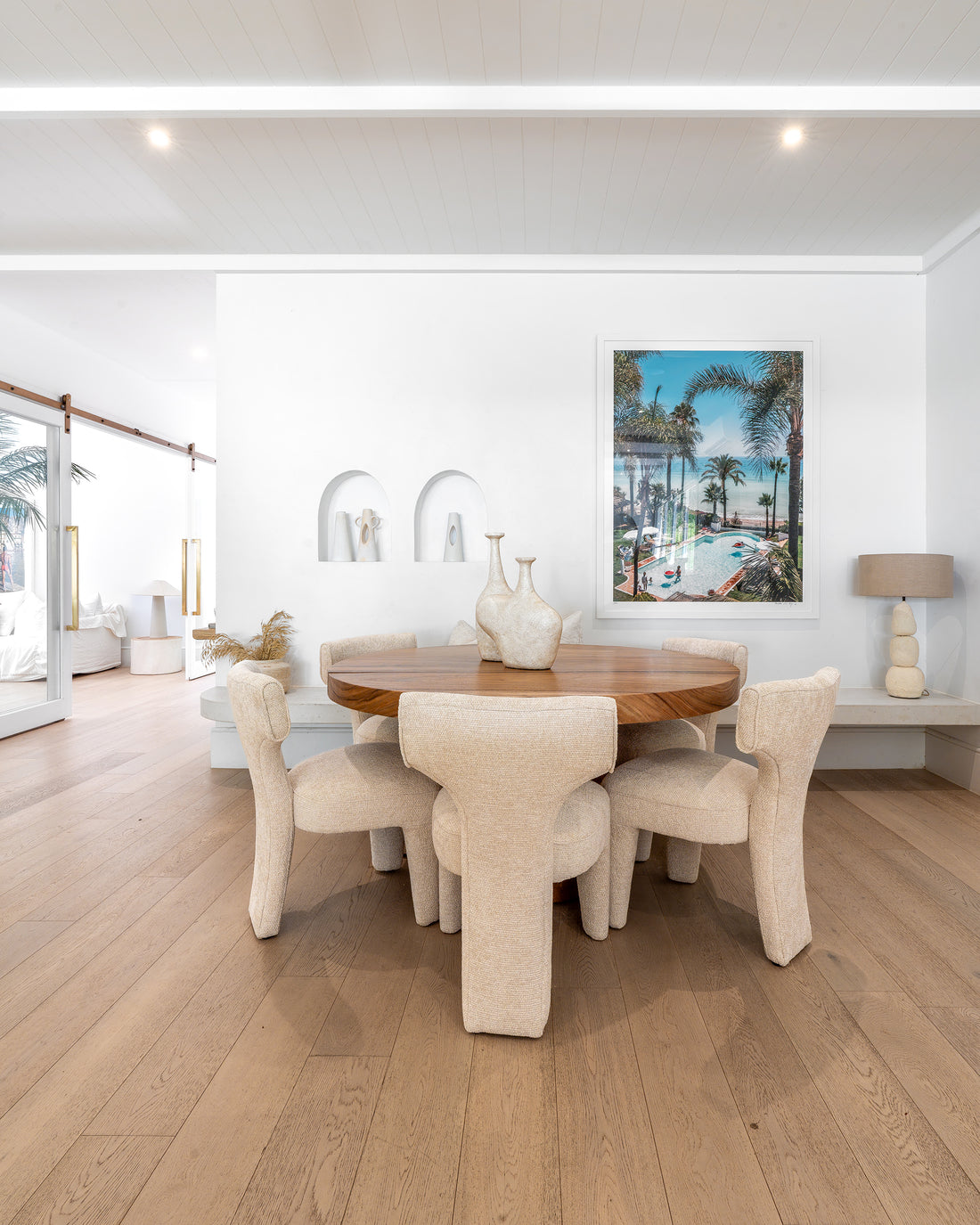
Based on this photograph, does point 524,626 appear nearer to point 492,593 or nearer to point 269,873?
point 492,593

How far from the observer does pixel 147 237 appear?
3.86 meters

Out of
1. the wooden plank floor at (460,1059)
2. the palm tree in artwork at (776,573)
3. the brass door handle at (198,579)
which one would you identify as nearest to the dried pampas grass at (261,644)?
the wooden plank floor at (460,1059)

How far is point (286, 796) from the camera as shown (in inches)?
82.1

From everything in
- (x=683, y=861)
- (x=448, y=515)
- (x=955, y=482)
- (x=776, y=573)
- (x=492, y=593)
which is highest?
(x=955, y=482)

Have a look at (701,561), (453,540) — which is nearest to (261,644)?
(453,540)

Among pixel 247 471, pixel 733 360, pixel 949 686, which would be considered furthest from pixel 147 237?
pixel 949 686

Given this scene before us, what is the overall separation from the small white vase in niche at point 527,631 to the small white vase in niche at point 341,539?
6.87ft

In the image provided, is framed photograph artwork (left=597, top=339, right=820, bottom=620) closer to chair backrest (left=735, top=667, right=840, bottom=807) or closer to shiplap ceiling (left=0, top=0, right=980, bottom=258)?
shiplap ceiling (left=0, top=0, right=980, bottom=258)

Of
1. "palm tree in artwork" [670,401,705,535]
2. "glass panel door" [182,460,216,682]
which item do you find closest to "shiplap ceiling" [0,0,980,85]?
"palm tree in artwork" [670,401,705,535]

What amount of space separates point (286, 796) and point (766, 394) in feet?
11.0

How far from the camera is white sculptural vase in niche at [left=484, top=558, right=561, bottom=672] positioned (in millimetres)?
2312

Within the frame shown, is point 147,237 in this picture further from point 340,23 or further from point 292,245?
point 340,23

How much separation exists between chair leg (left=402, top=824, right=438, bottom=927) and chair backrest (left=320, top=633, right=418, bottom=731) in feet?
1.78

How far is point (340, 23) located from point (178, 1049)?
2.98 meters
